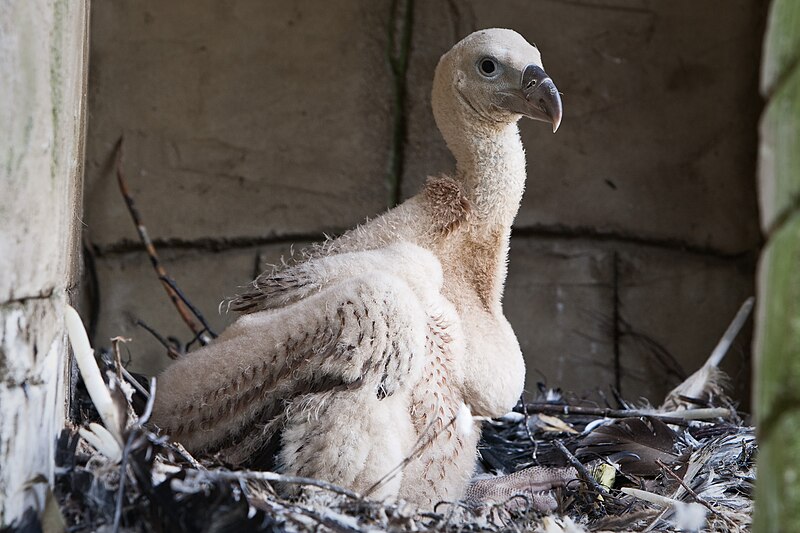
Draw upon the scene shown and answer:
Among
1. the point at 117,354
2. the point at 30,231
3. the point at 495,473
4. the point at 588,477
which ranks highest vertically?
the point at 30,231

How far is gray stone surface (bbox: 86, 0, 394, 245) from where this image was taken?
13.8 feet

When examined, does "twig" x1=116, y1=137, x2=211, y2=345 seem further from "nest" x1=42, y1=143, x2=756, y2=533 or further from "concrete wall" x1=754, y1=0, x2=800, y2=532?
"concrete wall" x1=754, y1=0, x2=800, y2=532

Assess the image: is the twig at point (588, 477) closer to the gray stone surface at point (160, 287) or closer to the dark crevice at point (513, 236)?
the dark crevice at point (513, 236)

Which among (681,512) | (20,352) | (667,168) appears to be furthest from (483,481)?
(667,168)

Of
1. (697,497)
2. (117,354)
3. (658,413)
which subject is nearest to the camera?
(117,354)

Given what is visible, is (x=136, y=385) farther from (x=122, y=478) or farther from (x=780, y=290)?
(x=780, y=290)

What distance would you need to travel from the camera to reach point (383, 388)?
2.33m

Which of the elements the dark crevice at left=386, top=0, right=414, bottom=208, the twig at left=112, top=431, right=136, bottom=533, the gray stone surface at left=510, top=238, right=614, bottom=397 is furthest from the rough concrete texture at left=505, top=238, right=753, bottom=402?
the twig at left=112, top=431, right=136, bottom=533

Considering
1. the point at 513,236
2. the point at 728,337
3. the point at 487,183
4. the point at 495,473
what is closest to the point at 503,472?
the point at 495,473

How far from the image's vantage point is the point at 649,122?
4441 millimetres

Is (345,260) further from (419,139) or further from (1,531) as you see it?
(419,139)

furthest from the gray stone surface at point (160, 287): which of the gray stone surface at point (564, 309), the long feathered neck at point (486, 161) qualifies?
the long feathered neck at point (486, 161)

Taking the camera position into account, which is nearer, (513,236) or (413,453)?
(413,453)

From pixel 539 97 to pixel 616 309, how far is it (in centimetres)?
203
